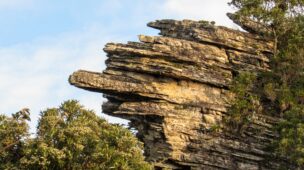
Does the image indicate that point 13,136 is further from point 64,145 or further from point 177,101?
point 177,101

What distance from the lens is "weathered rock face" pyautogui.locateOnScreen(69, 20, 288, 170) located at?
4759cm

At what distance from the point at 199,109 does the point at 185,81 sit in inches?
90.5

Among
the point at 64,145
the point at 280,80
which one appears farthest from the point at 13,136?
the point at 280,80

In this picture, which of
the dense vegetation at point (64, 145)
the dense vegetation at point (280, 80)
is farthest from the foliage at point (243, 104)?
the dense vegetation at point (64, 145)

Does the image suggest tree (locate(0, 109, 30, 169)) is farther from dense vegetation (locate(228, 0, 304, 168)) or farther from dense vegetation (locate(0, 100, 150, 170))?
dense vegetation (locate(228, 0, 304, 168))

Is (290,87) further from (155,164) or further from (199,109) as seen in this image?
(155,164)

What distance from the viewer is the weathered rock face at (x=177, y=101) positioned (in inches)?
1874

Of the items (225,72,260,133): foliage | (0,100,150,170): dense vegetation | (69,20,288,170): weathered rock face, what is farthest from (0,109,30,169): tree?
(225,72,260,133): foliage

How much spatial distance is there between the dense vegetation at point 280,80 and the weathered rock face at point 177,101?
3.56 feet

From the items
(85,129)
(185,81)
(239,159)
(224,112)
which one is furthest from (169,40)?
(85,129)

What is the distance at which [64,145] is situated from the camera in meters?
38.0

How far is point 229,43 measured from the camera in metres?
52.7

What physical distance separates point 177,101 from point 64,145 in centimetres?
1261

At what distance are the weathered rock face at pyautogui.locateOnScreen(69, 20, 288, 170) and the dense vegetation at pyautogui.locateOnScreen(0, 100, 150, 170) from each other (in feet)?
27.1
